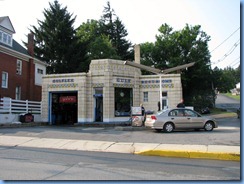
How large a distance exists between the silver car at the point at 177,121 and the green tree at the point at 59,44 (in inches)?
1039

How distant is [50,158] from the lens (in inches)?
410

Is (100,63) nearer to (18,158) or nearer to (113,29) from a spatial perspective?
(18,158)

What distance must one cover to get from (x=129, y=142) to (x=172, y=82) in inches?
539

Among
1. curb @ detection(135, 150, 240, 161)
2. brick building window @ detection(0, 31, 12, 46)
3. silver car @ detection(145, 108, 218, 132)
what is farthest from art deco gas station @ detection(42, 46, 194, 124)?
curb @ detection(135, 150, 240, 161)

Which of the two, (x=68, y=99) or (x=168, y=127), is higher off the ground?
(x=68, y=99)

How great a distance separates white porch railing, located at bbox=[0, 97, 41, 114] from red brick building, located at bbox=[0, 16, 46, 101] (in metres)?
4.04

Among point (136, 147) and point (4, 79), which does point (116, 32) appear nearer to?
point (4, 79)

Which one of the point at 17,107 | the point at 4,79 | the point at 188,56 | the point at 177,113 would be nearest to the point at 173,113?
the point at 177,113

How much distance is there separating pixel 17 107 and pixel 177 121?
1473 centimetres

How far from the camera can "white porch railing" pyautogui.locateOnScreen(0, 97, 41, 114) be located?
81.8ft

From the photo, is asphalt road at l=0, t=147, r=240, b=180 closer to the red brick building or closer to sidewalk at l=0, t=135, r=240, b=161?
sidewalk at l=0, t=135, r=240, b=161

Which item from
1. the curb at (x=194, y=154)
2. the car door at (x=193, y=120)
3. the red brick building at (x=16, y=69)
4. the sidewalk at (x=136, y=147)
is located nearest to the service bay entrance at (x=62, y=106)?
the red brick building at (x=16, y=69)

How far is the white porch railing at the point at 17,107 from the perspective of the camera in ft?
81.8

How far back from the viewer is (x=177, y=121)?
59.8 feet
